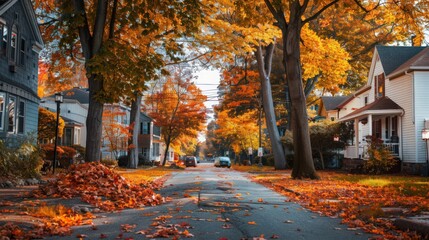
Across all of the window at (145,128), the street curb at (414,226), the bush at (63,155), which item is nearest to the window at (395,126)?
the bush at (63,155)

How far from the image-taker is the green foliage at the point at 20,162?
54.9 feet

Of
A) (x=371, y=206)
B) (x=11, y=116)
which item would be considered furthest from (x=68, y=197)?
(x=11, y=116)

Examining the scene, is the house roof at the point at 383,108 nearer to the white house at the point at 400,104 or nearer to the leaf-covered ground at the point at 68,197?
the white house at the point at 400,104

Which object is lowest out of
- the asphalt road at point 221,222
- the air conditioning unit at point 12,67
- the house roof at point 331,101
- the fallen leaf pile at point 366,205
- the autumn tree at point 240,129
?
the asphalt road at point 221,222

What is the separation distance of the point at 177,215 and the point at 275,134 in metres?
28.2

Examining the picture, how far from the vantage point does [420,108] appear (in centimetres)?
2812

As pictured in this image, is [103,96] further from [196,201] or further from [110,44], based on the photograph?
[196,201]

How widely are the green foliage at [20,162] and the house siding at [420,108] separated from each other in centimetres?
2050

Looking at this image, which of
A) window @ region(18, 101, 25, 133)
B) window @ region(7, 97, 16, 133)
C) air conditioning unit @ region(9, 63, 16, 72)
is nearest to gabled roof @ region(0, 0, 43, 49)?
air conditioning unit @ region(9, 63, 16, 72)

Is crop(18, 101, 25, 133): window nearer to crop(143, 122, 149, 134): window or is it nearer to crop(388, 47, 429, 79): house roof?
crop(388, 47, 429, 79): house roof

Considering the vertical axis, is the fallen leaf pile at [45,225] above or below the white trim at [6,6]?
below

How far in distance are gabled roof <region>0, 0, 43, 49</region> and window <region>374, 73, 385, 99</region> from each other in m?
21.7

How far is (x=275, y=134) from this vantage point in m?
37.3

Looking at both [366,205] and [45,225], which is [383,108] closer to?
[366,205]
